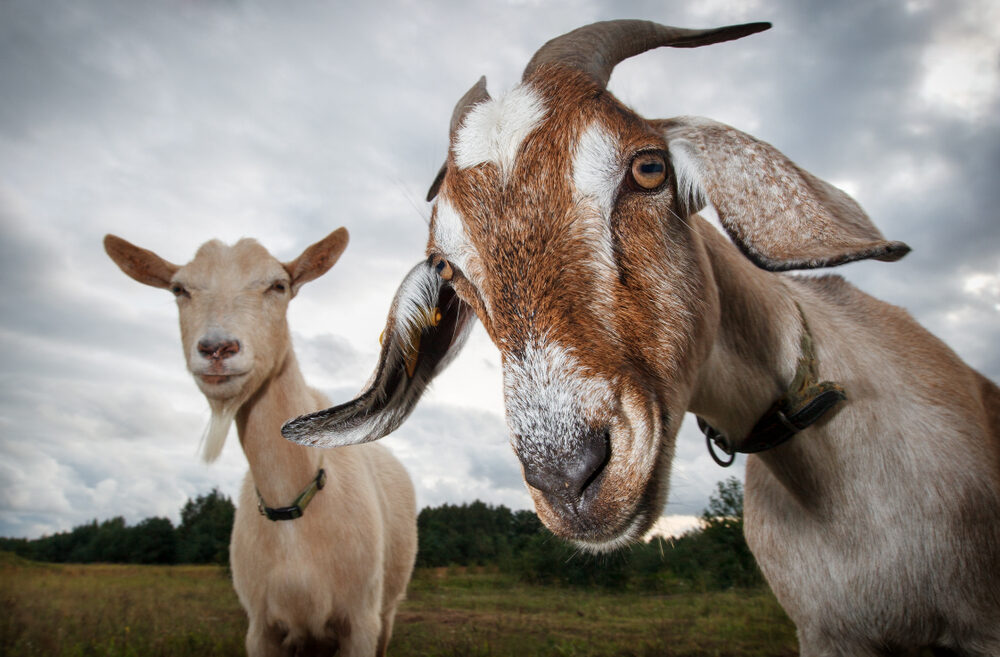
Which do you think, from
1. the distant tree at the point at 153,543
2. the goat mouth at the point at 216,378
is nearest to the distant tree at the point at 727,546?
the goat mouth at the point at 216,378

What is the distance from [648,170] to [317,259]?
3.02 m

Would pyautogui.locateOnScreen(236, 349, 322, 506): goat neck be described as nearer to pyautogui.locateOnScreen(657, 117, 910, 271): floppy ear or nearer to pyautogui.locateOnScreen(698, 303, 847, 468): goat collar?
pyautogui.locateOnScreen(698, 303, 847, 468): goat collar

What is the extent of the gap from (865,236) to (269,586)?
361 centimetres

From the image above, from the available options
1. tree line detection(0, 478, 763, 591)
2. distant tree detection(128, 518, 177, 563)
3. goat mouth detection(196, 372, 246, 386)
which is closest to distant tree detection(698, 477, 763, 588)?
tree line detection(0, 478, 763, 591)

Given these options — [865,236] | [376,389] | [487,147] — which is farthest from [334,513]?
[865,236]

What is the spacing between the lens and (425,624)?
29.0ft

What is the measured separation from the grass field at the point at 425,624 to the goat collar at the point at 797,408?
4824mm

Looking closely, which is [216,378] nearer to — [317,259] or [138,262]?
[317,259]

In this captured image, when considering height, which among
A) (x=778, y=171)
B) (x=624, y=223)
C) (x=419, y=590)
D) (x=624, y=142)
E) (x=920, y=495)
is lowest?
(x=419, y=590)

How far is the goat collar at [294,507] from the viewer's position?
3477 millimetres

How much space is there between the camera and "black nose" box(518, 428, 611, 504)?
46.5 inches

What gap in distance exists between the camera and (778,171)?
1550mm

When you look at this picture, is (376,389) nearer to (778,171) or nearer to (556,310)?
(556,310)

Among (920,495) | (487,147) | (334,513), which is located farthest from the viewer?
(334,513)
